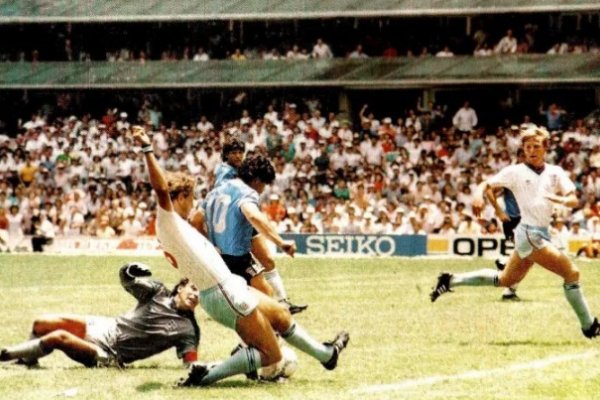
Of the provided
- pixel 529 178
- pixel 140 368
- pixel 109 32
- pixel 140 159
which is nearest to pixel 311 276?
pixel 529 178

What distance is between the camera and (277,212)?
29625mm

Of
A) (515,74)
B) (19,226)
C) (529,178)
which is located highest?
(529,178)

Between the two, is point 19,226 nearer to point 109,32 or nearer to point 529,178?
point 109,32

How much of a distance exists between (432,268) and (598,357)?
40.7 ft

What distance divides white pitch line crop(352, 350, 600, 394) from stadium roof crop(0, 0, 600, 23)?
25944mm

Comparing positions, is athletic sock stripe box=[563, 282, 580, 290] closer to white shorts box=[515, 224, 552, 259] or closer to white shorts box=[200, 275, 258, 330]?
white shorts box=[515, 224, 552, 259]

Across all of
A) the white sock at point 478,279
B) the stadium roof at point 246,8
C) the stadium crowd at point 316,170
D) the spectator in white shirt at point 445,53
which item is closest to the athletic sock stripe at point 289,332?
the white sock at point 478,279

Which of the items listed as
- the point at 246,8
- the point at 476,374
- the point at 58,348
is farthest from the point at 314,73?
the point at 476,374

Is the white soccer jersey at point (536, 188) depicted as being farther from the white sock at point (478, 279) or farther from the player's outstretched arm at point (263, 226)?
the player's outstretched arm at point (263, 226)

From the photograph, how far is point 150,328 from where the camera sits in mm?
10805

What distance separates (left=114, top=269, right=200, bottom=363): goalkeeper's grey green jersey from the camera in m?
10.8

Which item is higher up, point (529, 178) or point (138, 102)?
point (529, 178)

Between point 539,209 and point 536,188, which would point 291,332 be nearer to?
point 539,209

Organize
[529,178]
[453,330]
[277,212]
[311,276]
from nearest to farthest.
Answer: [529,178] < [453,330] < [311,276] < [277,212]
